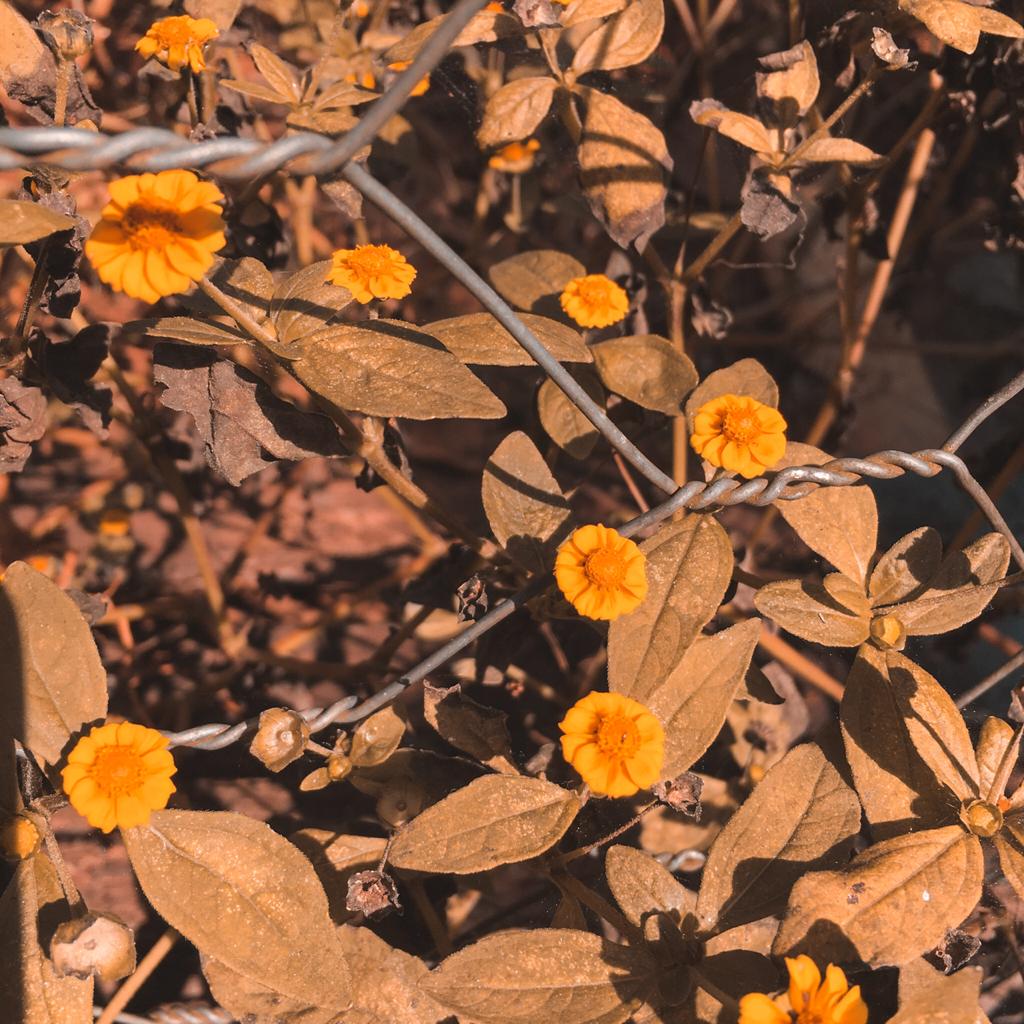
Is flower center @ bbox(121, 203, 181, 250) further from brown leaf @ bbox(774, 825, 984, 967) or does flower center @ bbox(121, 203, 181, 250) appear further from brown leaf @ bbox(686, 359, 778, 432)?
brown leaf @ bbox(774, 825, 984, 967)

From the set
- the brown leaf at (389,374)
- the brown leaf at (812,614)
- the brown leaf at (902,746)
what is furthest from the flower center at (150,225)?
the brown leaf at (902,746)

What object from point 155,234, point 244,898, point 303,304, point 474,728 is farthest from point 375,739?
point 155,234

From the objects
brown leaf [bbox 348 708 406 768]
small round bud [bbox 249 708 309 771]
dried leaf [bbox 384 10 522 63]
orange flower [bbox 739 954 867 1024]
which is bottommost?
brown leaf [bbox 348 708 406 768]

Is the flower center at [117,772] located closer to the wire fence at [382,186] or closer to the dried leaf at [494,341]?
the wire fence at [382,186]

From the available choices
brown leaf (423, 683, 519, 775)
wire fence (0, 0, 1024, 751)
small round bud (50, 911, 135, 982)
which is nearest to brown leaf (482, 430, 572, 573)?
wire fence (0, 0, 1024, 751)

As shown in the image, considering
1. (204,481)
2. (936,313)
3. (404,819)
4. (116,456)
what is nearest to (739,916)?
(404,819)

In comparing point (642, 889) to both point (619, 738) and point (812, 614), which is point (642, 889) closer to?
point (619, 738)
